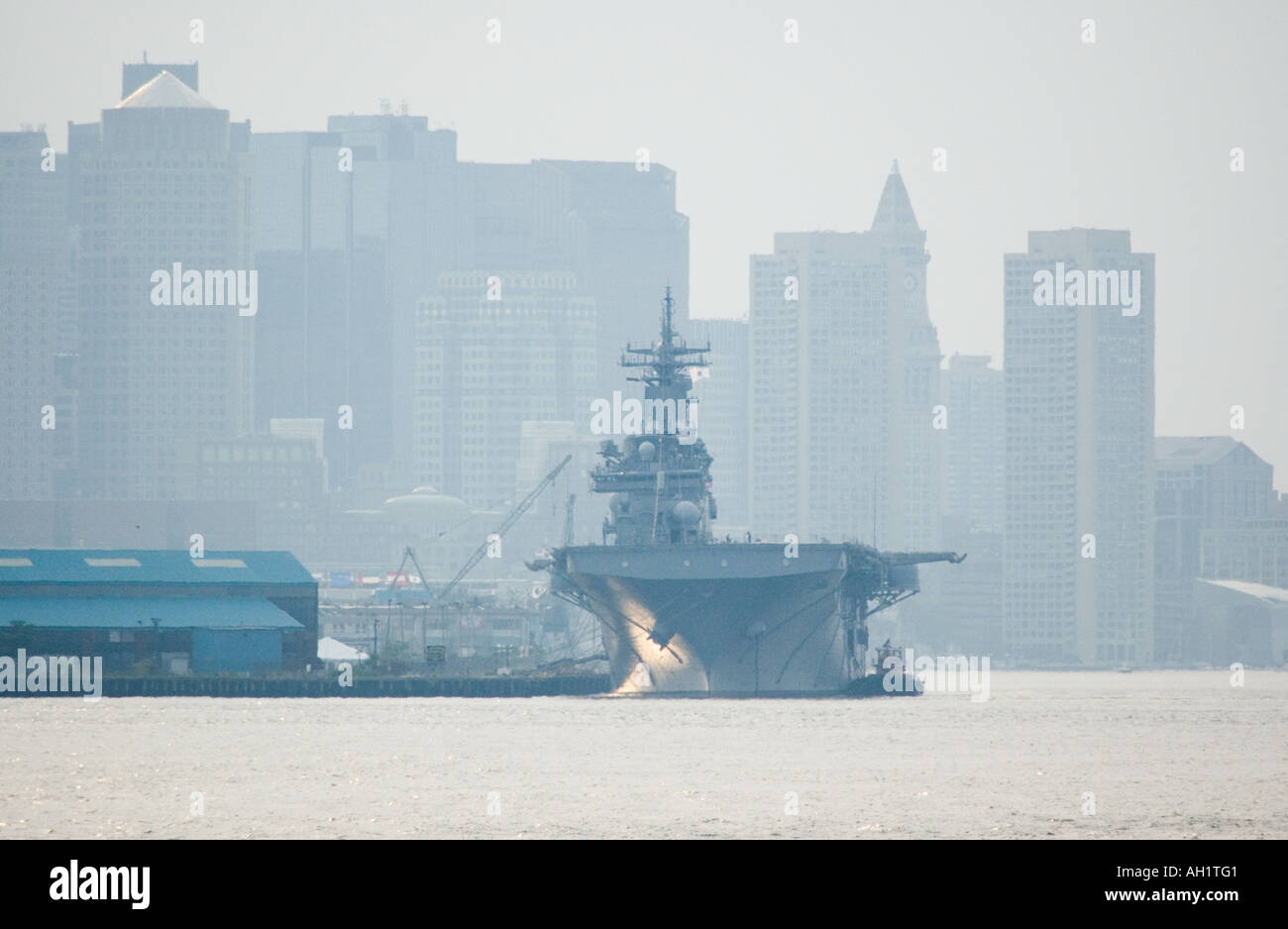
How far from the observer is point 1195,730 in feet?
360

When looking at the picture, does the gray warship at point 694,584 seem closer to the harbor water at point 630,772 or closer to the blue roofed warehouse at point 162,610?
the harbor water at point 630,772

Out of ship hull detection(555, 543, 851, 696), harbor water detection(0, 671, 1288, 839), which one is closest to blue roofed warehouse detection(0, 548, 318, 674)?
harbor water detection(0, 671, 1288, 839)

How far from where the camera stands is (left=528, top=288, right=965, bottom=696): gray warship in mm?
111375

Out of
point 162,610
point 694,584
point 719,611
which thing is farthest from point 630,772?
point 162,610

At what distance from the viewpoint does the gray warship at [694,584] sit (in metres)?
111

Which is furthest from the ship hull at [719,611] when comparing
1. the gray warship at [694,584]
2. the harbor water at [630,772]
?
the harbor water at [630,772]

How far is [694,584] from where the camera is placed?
111 metres

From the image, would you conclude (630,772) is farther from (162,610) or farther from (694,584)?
(162,610)

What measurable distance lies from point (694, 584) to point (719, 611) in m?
2.19

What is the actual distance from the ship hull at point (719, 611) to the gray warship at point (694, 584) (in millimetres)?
61

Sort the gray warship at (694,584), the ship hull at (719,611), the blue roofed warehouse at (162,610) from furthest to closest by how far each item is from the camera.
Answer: the blue roofed warehouse at (162,610) < the gray warship at (694,584) < the ship hull at (719,611)

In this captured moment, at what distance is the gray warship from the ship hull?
61mm
